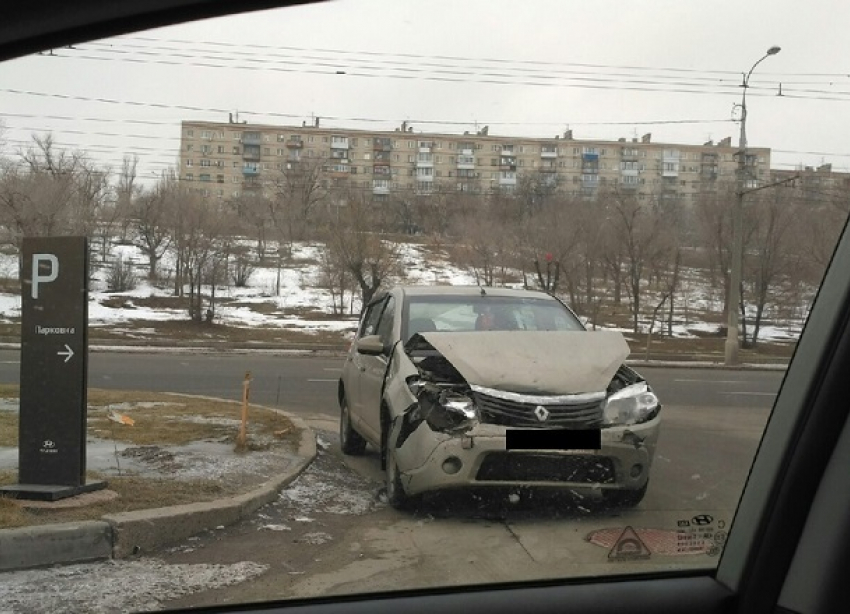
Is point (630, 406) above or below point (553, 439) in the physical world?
above

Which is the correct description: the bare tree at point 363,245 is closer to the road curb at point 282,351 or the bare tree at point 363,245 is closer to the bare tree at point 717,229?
the road curb at point 282,351

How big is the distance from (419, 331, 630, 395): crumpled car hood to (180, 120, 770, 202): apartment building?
88 cm

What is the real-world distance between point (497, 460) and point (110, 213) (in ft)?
8.79

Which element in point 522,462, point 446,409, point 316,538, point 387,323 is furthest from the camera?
point 387,323

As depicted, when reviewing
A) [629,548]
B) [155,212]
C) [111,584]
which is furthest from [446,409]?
[155,212]

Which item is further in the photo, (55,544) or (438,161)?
(438,161)

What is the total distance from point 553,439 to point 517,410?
316 mm

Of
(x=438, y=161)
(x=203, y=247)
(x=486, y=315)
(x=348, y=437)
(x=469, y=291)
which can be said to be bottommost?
(x=348, y=437)

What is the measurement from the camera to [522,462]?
14.2 ft

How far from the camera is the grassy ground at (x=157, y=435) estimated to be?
15.7 feet

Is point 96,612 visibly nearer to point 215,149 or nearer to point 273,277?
point 215,149

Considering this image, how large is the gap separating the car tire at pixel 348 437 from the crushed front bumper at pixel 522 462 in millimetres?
2228

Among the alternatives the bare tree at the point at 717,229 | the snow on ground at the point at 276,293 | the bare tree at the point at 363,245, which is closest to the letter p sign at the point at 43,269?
the snow on ground at the point at 276,293

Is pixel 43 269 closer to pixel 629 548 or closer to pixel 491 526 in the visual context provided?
pixel 491 526
